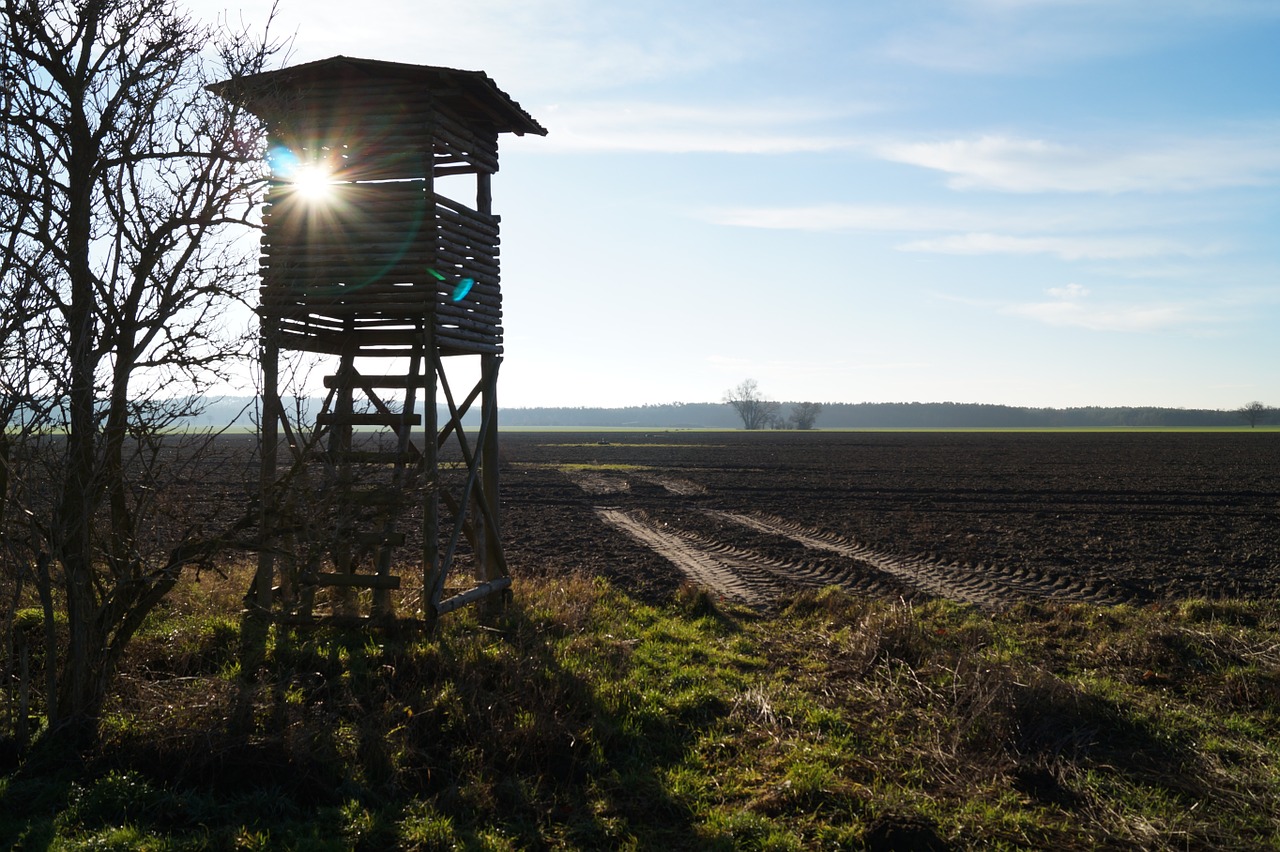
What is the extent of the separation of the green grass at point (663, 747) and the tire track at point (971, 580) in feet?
12.6

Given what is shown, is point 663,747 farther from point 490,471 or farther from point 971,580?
point 971,580

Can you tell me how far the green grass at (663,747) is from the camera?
19.6 ft

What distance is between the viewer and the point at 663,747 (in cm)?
757

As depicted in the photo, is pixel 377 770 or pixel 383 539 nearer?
pixel 377 770

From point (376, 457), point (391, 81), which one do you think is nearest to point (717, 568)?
point (376, 457)

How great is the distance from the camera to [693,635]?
11.4 meters

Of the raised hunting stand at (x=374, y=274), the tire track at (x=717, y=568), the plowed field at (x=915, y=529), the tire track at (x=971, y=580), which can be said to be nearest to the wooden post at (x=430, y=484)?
the raised hunting stand at (x=374, y=274)

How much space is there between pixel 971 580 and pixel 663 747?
395 inches

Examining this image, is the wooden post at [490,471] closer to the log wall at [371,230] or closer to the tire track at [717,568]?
the log wall at [371,230]

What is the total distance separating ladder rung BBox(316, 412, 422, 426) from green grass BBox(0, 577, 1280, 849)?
241 centimetres

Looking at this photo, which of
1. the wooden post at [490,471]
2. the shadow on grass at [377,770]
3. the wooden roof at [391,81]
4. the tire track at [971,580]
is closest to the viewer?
the shadow on grass at [377,770]

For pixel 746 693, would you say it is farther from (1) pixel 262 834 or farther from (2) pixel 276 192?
(2) pixel 276 192

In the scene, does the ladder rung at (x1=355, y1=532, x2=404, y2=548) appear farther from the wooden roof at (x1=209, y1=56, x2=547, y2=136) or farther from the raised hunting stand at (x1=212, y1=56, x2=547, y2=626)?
the wooden roof at (x1=209, y1=56, x2=547, y2=136)

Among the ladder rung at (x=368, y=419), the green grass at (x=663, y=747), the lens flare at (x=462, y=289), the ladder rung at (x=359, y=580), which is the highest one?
the lens flare at (x=462, y=289)
